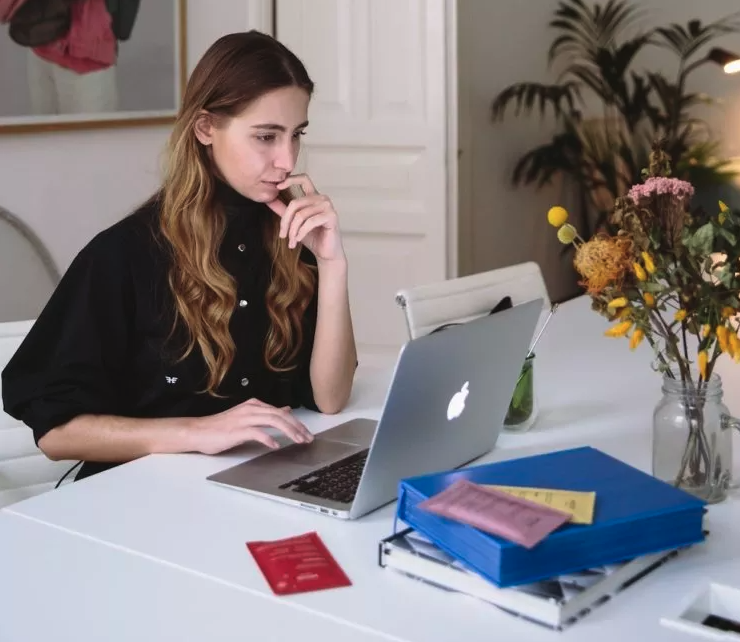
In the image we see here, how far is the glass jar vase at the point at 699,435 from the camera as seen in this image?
137 cm

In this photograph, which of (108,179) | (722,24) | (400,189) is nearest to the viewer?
(108,179)

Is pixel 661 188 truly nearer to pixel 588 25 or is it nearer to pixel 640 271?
pixel 640 271

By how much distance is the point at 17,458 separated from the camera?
184 centimetres

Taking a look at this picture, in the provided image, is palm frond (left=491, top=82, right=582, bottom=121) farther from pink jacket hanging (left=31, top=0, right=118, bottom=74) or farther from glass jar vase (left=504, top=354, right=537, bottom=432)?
glass jar vase (left=504, top=354, right=537, bottom=432)

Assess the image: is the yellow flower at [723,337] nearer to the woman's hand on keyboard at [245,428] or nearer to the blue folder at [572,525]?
the blue folder at [572,525]

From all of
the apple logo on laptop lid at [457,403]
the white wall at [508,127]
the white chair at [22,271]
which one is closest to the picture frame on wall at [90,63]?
the white chair at [22,271]

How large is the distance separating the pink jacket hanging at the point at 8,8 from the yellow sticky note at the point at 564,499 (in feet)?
8.10

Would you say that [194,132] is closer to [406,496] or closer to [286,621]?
[406,496]

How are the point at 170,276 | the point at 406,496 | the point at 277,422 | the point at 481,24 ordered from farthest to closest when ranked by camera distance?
1. the point at 481,24
2. the point at 170,276
3. the point at 277,422
4. the point at 406,496

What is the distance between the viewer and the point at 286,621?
3.51ft

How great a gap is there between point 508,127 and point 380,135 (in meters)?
1.32

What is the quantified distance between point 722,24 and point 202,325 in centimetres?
431

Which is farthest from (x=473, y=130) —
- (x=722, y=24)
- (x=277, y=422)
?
(x=277, y=422)

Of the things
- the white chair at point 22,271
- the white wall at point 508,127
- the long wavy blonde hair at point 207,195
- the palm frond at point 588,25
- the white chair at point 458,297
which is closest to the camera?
the long wavy blonde hair at point 207,195
